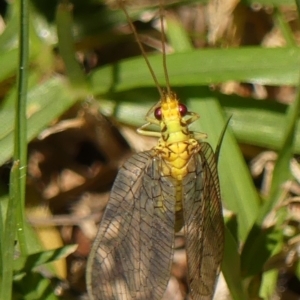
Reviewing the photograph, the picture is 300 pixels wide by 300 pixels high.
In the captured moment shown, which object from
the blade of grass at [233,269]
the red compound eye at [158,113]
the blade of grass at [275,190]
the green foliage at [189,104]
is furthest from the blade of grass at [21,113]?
the blade of grass at [275,190]

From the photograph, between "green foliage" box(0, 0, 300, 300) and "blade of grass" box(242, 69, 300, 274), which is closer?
"blade of grass" box(242, 69, 300, 274)

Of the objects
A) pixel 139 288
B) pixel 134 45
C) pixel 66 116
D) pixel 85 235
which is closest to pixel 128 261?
pixel 139 288

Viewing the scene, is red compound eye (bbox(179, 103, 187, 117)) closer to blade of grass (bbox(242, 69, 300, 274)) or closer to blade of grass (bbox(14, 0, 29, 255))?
blade of grass (bbox(242, 69, 300, 274))

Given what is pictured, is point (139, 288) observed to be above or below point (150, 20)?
below

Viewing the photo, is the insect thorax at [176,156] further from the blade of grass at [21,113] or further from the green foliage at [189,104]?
the blade of grass at [21,113]

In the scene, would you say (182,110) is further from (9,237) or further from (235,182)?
(9,237)

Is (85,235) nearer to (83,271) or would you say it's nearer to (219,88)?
(83,271)

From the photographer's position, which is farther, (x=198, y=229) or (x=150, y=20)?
(x=150, y=20)

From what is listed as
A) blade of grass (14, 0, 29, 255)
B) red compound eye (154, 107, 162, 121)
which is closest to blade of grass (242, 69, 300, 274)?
red compound eye (154, 107, 162, 121)
